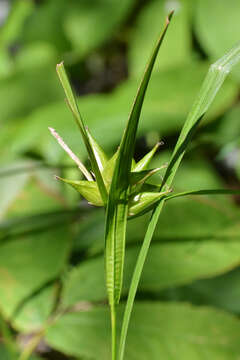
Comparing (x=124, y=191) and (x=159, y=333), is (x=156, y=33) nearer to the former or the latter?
(x=159, y=333)

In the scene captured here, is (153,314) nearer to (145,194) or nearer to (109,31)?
(145,194)

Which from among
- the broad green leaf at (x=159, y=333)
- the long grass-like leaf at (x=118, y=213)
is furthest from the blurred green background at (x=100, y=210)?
the long grass-like leaf at (x=118, y=213)

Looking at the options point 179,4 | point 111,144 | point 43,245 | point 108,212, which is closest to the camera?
point 108,212

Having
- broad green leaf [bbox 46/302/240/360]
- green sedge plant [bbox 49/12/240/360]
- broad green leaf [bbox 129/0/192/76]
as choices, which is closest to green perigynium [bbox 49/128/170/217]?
green sedge plant [bbox 49/12/240/360]

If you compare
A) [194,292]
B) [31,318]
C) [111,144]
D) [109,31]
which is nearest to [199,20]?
[109,31]

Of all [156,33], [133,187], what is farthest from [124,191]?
[156,33]
